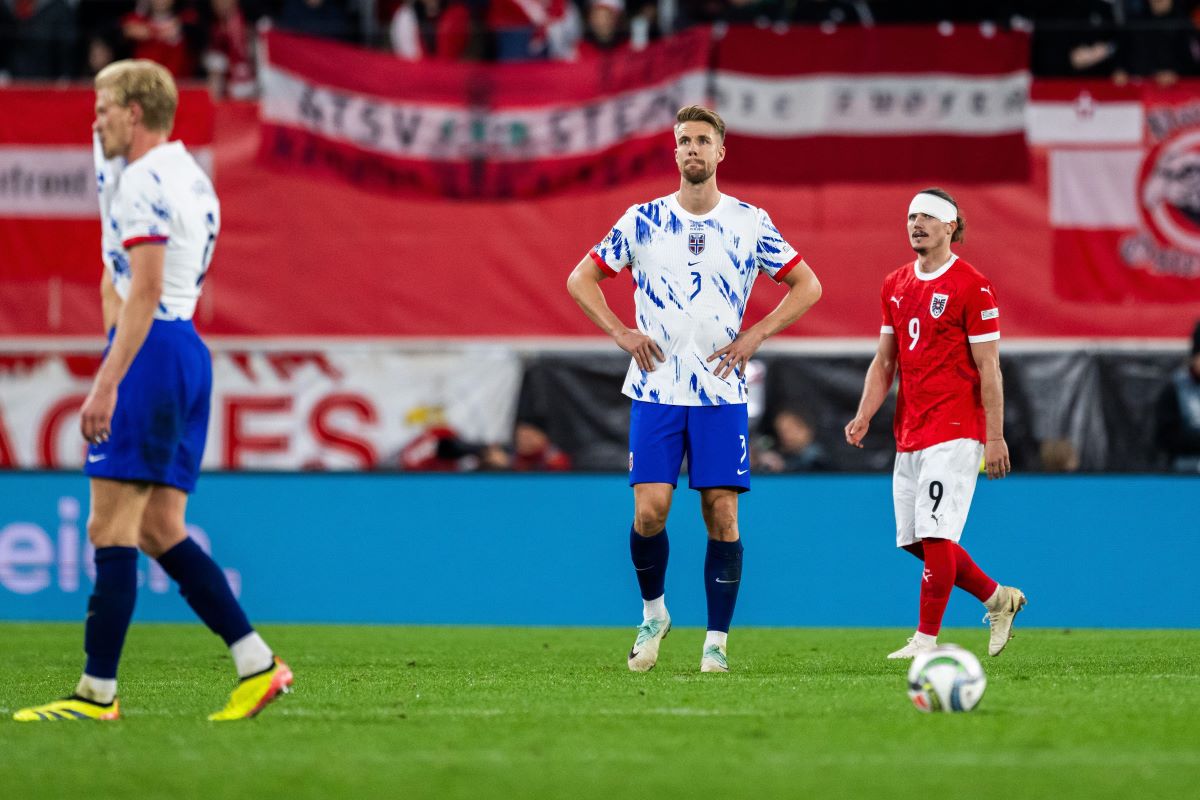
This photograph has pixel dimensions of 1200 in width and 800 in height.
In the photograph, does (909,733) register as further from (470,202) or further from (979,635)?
(470,202)

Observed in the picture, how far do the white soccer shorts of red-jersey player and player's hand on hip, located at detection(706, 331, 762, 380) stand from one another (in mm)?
906

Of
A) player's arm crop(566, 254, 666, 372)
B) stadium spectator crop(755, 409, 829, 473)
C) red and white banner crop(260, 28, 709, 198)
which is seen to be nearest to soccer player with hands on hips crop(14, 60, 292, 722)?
player's arm crop(566, 254, 666, 372)

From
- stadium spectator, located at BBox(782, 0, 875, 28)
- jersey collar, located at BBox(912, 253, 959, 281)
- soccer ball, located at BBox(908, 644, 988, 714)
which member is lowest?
soccer ball, located at BBox(908, 644, 988, 714)

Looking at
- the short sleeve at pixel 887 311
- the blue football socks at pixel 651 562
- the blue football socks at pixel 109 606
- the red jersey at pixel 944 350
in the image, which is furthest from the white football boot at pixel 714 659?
the blue football socks at pixel 109 606

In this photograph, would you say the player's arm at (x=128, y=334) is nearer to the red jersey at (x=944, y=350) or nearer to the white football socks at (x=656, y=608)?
the white football socks at (x=656, y=608)

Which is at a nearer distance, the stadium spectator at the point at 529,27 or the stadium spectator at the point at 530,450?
the stadium spectator at the point at 530,450

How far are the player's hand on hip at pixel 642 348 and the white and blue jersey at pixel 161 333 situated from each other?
2.31 m

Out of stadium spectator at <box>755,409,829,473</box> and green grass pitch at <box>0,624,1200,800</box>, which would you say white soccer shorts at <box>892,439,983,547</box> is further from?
stadium spectator at <box>755,409,829,473</box>

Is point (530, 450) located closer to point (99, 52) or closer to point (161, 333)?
point (99, 52)

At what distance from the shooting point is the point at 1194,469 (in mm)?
12586

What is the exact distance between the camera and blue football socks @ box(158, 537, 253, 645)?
234 inches

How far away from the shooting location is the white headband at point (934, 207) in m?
8.40

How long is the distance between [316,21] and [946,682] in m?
11.8

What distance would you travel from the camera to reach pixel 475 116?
51.8 feet
